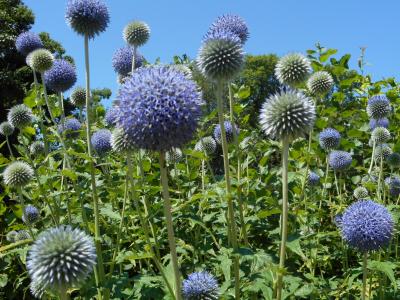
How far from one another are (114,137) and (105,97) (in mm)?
6813

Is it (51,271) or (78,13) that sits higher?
(78,13)

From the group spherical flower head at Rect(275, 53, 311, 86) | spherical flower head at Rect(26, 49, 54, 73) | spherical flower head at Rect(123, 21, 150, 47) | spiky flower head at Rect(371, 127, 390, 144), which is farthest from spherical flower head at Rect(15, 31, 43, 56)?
spiky flower head at Rect(371, 127, 390, 144)

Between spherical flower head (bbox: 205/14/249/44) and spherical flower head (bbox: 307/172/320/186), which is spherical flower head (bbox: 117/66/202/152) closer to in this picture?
spherical flower head (bbox: 205/14/249/44)

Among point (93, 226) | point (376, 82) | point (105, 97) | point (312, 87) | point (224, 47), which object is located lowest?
point (93, 226)

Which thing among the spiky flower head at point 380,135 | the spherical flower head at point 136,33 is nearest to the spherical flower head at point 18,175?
the spherical flower head at point 136,33

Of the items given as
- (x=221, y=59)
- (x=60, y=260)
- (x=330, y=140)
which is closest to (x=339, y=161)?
(x=330, y=140)

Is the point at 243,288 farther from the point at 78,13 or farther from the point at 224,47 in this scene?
the point at 78,13

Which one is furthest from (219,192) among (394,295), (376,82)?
(376,82)

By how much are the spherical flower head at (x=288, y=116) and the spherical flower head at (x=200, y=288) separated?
114cm

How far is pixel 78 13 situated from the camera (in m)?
4.95

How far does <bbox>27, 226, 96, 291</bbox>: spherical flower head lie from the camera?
2.92 metres

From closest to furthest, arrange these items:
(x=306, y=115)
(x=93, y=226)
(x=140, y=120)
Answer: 1. (x=140, y=120)
2. (x=306, y=115)
3. (x=93, y=226)

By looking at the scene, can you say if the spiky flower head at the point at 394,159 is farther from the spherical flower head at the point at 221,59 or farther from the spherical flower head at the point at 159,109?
the spherical flower head at the point at 159,109

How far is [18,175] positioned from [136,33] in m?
2.20
